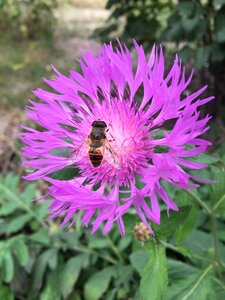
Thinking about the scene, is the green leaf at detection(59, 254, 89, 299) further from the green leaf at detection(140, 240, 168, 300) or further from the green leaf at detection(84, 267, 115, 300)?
the green leaf at detection(140, 240, 168, 300)

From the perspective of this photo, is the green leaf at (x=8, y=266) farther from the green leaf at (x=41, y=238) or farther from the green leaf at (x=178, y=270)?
the green leaf at (x=178, y=270)

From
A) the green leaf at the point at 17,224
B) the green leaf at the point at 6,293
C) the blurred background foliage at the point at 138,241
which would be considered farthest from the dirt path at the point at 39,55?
the green leaf at the point at 6,293

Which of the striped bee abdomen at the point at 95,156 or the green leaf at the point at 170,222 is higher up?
the striped bee abdomen at the point at 95,156

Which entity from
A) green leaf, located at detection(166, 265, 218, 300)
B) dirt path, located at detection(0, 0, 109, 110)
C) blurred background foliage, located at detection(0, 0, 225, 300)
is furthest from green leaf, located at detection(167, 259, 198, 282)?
dirt path, located at detection(0, 0, 109, 110)

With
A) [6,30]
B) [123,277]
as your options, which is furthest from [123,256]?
[6,30]

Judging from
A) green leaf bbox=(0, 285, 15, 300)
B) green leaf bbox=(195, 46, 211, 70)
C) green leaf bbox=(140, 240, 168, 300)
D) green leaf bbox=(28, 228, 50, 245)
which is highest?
green leaf bbox=(195, 46, 211, 70)

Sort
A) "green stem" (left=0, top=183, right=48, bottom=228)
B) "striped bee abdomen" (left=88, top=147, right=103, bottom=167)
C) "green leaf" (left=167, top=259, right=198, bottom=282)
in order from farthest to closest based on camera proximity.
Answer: "green stem" (left=0, top=183, right=48, bottom=228)
"green leaf" (left=167, top=259, right=198, bottom=282)
"striped bee abdomen" (left=88, top=147, right=103, bottom=167)

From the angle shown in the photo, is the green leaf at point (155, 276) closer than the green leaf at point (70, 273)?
Yes

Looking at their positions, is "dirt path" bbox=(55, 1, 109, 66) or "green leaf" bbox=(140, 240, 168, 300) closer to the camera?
"green leaf" bbox=(140, 240, 168, 300)
